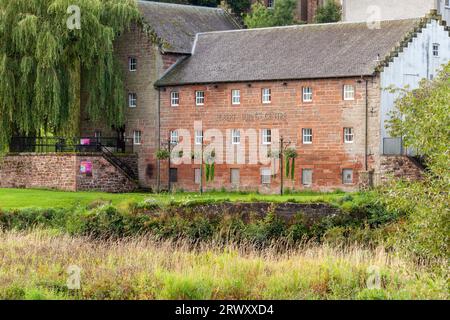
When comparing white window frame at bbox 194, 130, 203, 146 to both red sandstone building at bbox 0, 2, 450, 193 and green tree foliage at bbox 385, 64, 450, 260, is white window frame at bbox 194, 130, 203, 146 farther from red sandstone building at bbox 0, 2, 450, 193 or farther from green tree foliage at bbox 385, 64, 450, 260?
green tree foliage at bbox 385, 64, 450, 260

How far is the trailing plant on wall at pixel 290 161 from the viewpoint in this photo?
204ft

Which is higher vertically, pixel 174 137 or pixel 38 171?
pixel 174 137

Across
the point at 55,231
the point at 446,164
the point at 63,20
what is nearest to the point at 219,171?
the point at 63,20

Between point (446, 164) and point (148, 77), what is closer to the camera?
point (446, 164)

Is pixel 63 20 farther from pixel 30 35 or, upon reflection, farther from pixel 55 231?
pixel 55 231

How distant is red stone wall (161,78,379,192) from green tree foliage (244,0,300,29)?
1735cm

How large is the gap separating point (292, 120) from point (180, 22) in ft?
39.5

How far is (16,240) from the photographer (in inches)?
1609

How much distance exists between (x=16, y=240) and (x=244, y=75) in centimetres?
2603

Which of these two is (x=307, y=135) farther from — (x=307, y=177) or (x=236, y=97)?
(x=236, y=97)

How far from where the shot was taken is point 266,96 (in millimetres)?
64188

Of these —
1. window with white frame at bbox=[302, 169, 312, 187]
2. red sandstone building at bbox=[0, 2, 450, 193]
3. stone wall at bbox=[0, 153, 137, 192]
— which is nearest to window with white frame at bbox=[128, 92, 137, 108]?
red sandstone building at bbox=[0, 2, 450, 193]

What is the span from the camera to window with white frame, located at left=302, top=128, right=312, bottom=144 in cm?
6271

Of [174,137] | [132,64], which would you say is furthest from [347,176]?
[132,64]
